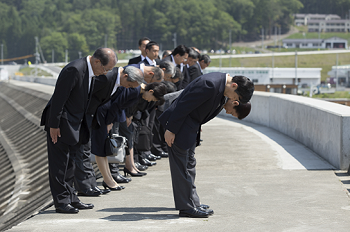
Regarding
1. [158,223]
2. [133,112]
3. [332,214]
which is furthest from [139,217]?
[133,112]

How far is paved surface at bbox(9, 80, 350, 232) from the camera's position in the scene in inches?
199

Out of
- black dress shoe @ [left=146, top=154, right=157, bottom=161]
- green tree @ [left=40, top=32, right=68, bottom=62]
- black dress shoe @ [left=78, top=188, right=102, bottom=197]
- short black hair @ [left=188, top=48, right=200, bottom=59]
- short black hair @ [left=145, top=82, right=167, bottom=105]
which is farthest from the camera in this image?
green tree @ [left=40, top=32, right=68, bottom=62]

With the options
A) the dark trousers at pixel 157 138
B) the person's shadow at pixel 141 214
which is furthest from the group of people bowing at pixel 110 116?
the dark trousers at pixel 157 138

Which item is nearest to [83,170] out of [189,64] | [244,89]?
[244,89]

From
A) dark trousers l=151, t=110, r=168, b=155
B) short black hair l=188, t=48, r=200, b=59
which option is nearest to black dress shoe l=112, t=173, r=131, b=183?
dark trousers l=151, t=110, r=168, b=155

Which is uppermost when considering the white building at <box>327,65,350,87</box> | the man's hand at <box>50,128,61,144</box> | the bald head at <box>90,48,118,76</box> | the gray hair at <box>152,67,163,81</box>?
the bald head at <box>90,48,118,76</box>

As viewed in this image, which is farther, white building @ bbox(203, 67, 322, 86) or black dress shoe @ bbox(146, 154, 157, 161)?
white building @ bbox(203, 67, 322, 86)

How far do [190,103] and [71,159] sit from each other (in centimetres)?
163

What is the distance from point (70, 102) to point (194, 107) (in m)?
1.39

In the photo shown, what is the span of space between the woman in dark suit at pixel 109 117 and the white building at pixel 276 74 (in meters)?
70.4

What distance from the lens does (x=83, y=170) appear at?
6.39 meters

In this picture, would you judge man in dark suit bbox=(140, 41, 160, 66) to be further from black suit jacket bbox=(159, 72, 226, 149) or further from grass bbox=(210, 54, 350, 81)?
grass bbox=(210, 54, 350, 81)

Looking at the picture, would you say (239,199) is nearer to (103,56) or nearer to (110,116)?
(110,116)

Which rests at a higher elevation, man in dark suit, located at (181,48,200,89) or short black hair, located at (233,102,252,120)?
man in dark suit, located at (181,48,200,89)
